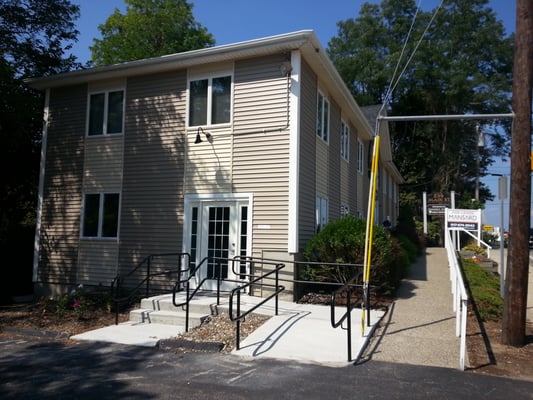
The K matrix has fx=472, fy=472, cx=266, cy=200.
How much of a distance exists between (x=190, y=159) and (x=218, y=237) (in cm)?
219

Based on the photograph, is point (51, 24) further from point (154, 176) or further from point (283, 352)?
point (283, 352)

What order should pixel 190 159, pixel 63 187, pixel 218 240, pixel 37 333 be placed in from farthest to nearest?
pixel 63 187 → pixel 190 159 → pixel 218 240 → pixel 37 333

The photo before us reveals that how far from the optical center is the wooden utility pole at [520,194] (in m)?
7.38

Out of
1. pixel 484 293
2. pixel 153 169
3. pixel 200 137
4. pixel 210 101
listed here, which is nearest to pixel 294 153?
pixel 200 137

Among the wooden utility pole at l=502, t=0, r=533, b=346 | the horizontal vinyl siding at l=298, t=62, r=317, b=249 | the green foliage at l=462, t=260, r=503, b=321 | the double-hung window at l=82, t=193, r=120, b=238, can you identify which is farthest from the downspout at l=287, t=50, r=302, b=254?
the double-hung window at l=82, t=193, r=120, b=238

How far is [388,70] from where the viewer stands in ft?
125

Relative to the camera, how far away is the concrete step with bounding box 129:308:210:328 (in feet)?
28.3

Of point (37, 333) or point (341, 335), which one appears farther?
point (37, 333)

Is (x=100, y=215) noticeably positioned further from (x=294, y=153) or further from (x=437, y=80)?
(x=437, y=80)

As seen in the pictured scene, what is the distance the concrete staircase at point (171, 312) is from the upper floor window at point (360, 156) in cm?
1092

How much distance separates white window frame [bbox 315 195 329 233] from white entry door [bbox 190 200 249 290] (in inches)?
88.3

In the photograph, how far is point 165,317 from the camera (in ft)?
29.3

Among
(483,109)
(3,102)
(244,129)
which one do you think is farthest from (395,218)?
(3,102)

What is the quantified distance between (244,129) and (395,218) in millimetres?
24765
